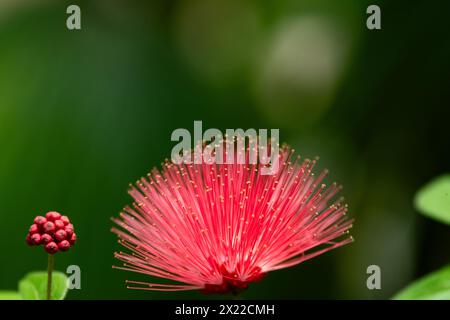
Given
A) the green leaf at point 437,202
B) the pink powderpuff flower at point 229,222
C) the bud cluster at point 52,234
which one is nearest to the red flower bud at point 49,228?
the bud cluster at point 52,234

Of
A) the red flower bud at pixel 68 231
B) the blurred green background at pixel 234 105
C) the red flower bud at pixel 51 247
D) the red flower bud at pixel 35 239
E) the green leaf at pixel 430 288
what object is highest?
the blurred green background at pixel 234 105

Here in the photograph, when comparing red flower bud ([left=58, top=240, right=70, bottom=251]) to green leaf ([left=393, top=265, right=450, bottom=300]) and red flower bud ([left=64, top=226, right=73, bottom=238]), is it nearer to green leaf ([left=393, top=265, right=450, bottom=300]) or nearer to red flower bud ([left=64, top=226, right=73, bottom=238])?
red flower bud ([left=64, top=226, right=73, bottom=238])

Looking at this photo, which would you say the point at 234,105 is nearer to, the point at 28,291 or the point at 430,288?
the point at 430,288

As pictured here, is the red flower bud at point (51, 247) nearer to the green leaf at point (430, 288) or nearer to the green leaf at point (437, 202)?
the green leaf at point (430, 288)

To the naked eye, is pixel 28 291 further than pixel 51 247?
Yes

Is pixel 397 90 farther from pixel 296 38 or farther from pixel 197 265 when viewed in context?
pixel 197 265

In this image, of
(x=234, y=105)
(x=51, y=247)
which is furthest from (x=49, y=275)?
(x=234, y=105)
